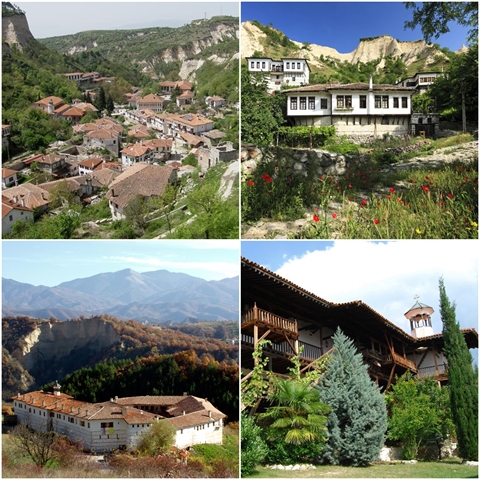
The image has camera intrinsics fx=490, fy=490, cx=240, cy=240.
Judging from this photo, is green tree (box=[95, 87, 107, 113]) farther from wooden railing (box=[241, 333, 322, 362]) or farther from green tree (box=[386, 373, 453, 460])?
→ green tree (box=[386, 373, 453, 460])

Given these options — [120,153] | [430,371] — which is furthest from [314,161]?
[430,371]

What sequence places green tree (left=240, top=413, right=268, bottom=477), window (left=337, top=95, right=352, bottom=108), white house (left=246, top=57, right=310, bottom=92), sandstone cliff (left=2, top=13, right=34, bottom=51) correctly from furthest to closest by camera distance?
1. window (left=337, top=95, right=352, bottom=108)
2. white house (left=246, top=57, right=310, bottom=92)
3. sandstone cliff (left=2, top=13, right=34, bottom=51)
4. green tree (left=240, top=413, right=268, bottom=477)

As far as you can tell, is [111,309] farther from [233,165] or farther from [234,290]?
[233,165]

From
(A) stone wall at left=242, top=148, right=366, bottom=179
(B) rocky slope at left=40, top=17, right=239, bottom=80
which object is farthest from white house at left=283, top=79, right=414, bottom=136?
(B) rocky slope at left=40, top=17, right=239, bottom=80

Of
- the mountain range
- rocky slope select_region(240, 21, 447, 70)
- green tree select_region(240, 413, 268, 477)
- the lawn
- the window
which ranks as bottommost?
the lawn

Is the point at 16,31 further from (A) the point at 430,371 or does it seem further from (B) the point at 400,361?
(A) the point at 430,371

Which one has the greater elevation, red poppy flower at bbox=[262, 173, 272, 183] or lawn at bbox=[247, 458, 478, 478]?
red poppy flower at bbox=[262, 173, 272, 183]

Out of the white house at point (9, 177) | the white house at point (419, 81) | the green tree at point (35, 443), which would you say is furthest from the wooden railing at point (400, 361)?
the white house at point (9, 177)

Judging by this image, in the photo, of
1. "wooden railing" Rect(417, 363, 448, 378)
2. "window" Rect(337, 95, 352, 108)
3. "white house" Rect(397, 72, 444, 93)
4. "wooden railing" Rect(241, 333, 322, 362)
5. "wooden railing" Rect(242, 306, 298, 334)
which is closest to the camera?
"wooden railing" Rect(242, 306, 298, 334)
